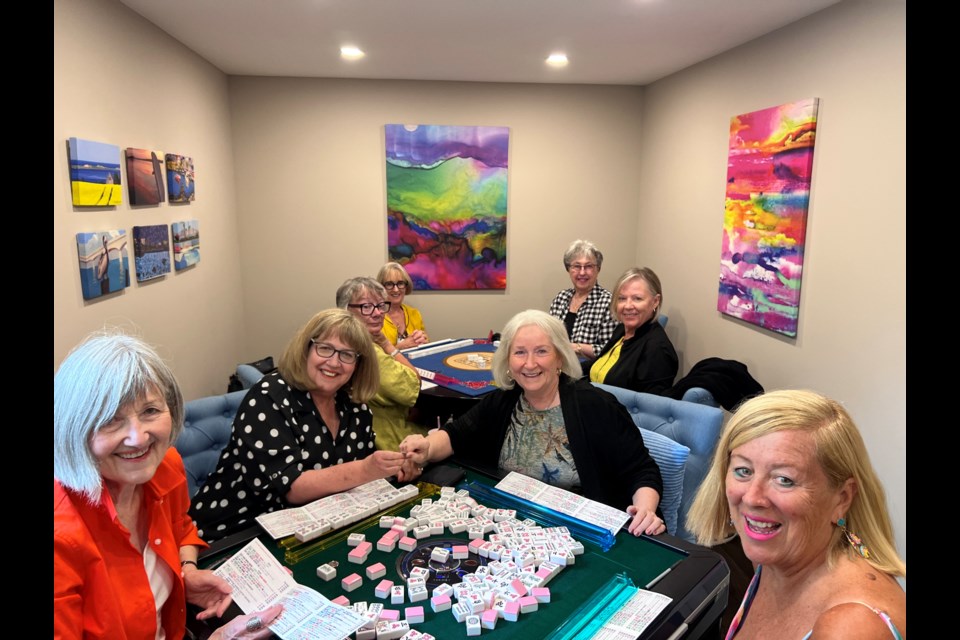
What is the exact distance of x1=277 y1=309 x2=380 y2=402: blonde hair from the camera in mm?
Result: 2004

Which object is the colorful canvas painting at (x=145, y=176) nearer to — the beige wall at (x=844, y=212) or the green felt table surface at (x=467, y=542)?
the green felt table surface at (x=467, y=542)

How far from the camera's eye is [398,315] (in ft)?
14.2

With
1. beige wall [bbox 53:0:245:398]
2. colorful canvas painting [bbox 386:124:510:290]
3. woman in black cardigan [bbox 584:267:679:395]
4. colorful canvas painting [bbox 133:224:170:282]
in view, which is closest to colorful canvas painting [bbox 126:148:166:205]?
beige wall [bbox 53:0:245:398]

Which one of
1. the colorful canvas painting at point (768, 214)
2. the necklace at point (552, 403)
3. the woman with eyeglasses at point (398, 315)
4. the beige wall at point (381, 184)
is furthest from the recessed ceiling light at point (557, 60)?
the necklace at point (552, 403)

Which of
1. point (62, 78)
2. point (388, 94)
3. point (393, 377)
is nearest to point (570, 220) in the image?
point (388, 94)

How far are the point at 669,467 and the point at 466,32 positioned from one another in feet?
8.60

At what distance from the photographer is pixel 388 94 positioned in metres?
4.85

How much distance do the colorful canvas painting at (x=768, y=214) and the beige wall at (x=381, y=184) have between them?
1518 millimetres

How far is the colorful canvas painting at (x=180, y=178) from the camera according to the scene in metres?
3.45

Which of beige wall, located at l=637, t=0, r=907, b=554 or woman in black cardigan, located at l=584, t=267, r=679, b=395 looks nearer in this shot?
beige wall, located at l=637, t=0, r=907, b=554

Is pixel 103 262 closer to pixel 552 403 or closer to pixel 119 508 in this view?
pixel 119 508

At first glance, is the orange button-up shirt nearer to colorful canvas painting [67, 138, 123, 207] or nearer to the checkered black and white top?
colorful canvas painting [67, 138, 123, 207]

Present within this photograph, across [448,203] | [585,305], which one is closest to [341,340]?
[585,305]

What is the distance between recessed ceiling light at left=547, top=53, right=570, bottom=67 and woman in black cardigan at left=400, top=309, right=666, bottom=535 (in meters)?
2.45
